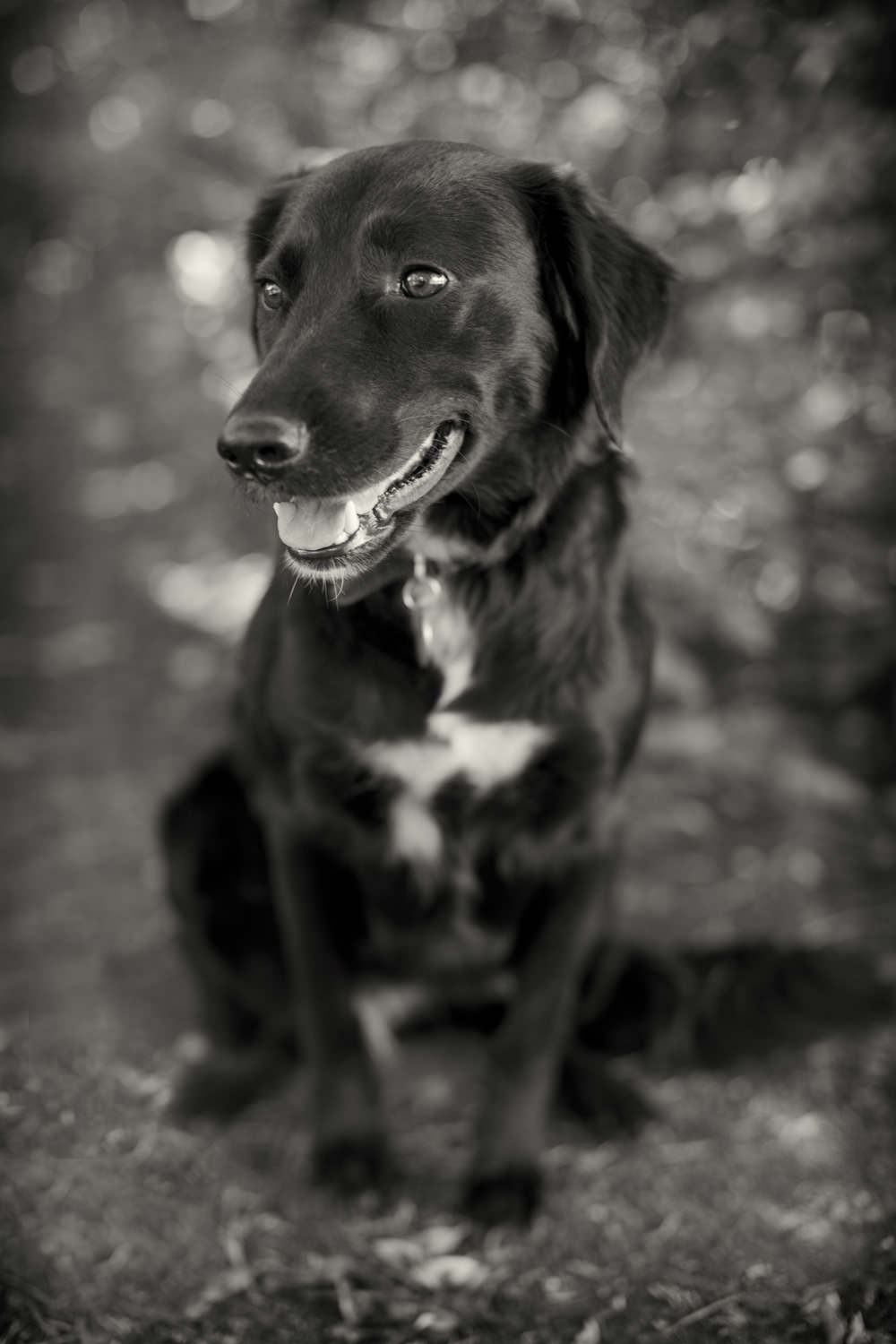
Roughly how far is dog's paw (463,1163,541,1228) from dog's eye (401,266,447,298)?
1.76 m

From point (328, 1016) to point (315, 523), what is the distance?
110cm

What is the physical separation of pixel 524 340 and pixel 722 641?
2.00 metres

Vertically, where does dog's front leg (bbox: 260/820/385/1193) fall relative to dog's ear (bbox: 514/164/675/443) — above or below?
below

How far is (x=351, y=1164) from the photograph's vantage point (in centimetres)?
232

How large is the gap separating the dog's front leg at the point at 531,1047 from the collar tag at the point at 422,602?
0.59 meters

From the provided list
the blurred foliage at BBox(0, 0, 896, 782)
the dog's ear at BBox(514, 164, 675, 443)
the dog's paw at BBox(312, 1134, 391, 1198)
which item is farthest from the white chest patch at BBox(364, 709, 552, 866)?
the blurred foliage at BBox(0, 0, 896, 782)

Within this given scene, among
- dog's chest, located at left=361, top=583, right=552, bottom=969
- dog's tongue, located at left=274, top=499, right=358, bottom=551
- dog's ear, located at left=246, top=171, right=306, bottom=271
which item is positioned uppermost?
dog's ear, located at left=246, top=171, right=306, bottom=271

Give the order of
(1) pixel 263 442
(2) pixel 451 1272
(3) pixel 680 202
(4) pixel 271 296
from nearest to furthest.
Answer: (1) pixel 263 442 < (4) pixel 271 296 < (2) pixel 451 1272 < (3) pixel 680 202

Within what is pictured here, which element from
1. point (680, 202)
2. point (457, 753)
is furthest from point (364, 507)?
point (680, 202)

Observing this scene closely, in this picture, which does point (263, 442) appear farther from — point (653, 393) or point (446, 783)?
point (653, 393)

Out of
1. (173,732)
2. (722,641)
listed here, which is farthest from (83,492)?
(722,641)

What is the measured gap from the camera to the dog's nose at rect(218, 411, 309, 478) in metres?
1.63

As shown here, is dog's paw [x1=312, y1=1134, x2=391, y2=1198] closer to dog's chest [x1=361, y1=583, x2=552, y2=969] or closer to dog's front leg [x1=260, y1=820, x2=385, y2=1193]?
dog's front leg [x1=260, y1=820, x2=385, y2=1193]

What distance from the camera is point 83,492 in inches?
203
